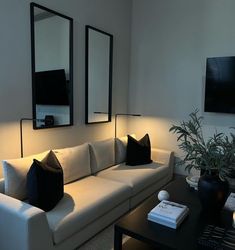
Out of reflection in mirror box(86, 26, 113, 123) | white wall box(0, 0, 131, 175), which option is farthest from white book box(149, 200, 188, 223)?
reflection in mirror box(86, 26, 113, 123)

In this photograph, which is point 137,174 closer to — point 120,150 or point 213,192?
point 120,150

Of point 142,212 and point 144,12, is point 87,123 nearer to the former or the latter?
point 142,212

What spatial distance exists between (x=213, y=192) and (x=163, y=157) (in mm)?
1910

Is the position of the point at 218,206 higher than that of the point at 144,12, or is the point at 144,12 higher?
the point at 144,12

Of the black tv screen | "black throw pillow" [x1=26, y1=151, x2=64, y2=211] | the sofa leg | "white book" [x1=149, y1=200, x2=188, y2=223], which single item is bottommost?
the sofa leg

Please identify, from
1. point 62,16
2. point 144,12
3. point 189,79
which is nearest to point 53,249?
point 62,16

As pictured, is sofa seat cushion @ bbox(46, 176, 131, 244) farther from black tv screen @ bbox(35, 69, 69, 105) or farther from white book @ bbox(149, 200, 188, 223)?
black tv screen @ bbox(35, 69, 69, 105)

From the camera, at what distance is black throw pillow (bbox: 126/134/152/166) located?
3.52 metres

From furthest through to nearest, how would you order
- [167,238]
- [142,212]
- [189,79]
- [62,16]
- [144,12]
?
[144,12]
[189,79]
[62,16]
[142,212]
[167,238]

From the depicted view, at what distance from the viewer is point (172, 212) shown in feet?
5.95

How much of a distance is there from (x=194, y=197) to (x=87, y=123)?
1.87 meters

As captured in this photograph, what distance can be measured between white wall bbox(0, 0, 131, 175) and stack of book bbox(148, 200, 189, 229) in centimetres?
167

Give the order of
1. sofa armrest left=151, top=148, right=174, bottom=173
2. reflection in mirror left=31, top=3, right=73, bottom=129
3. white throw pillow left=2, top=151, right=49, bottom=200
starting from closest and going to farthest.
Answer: white throw pillow left=2, top=151, right=49, bottom=200, reflection in mirror left=31, top=3, right=73, bottom=129, sofa armrest left=151, top=148, right=174, bottom=173

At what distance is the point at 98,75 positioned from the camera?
3672mm
